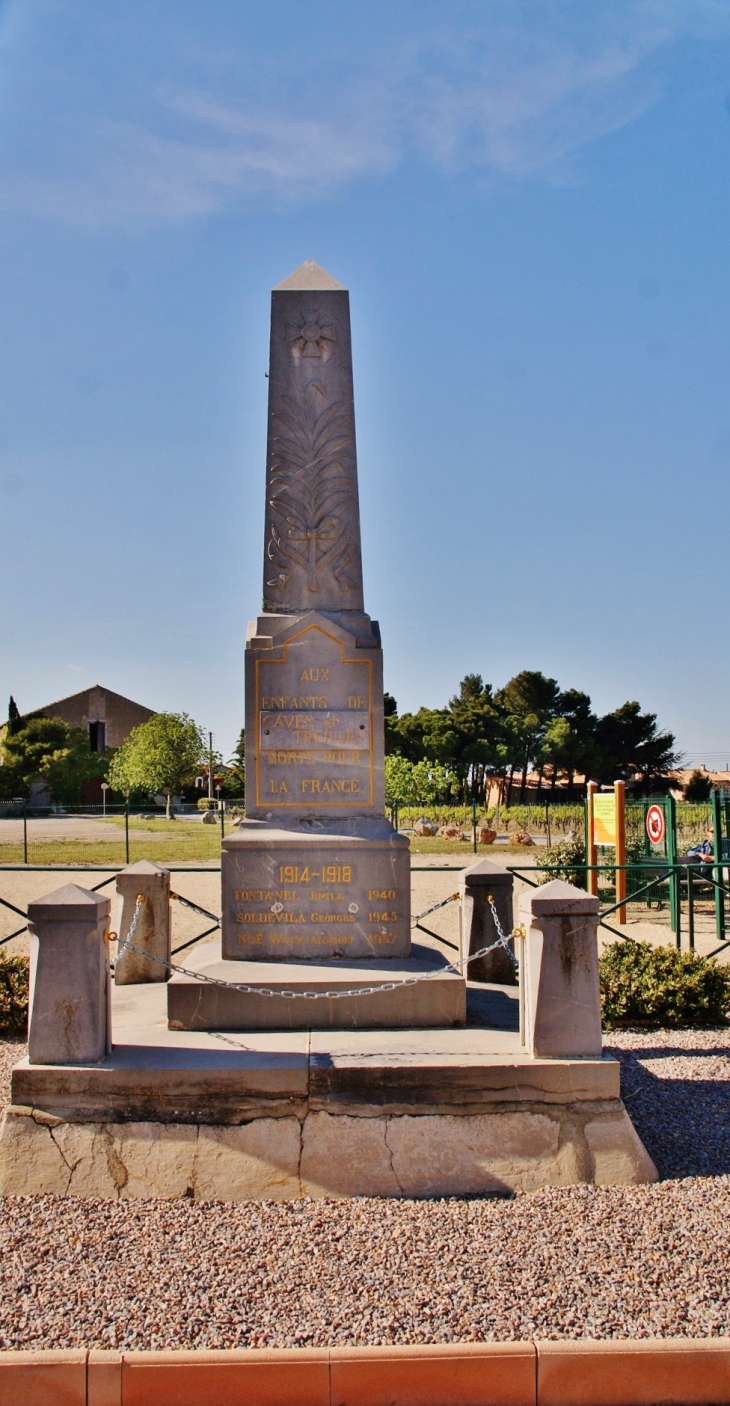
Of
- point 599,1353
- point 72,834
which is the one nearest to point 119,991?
point 599,1353

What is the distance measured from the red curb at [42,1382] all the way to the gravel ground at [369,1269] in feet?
0.51

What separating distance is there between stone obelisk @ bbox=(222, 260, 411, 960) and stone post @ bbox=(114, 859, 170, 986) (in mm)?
1643

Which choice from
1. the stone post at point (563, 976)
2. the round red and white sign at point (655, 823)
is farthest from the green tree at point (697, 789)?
the stone post at point (563, 976)

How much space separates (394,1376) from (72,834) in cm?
3843

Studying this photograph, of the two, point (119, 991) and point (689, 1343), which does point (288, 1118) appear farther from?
point (119, 991)

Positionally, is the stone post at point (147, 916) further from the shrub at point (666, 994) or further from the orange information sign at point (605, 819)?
the orange information sign at point (605, 819)

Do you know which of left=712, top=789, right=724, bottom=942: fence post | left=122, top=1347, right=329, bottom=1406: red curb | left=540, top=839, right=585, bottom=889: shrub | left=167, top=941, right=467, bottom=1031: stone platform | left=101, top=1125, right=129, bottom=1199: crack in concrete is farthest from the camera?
left=540, top=839, right=585, bottom=889: shrub

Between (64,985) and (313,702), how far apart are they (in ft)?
8.76

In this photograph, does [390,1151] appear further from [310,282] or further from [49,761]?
[49,761]

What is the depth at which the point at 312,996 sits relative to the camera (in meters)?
5.96

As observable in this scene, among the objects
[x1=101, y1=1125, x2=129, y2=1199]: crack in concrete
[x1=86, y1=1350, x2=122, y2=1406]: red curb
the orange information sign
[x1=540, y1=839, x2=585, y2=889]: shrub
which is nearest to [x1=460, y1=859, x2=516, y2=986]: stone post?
[x1=101, y1=1125, x2=129, y2=1199]: crack in concrete

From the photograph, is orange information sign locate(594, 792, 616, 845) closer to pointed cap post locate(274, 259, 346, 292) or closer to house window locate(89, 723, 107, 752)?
pointed cap post locate(274, 259, 346, 292)

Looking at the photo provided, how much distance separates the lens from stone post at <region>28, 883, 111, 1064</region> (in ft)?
16.7

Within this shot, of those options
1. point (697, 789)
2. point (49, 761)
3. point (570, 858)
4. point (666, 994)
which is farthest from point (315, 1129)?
point (697, 789)
